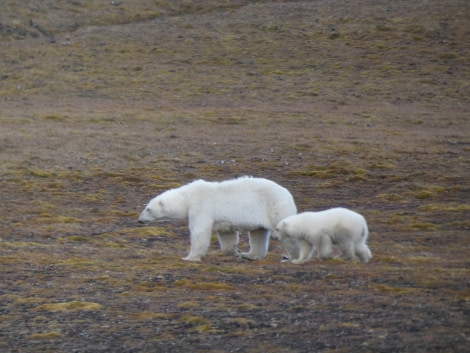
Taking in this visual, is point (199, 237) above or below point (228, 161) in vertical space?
above

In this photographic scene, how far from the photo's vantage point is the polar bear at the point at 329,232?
12.5 metres

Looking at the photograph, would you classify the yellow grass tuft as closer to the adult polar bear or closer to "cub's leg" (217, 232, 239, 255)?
the adult polar bear

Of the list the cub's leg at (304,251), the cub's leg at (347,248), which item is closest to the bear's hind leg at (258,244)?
the cub's leg at (304,251)

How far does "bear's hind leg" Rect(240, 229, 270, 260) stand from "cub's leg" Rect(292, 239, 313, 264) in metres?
0.83

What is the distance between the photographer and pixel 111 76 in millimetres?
42938

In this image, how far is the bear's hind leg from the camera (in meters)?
13.8

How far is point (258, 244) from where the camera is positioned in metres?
13.8

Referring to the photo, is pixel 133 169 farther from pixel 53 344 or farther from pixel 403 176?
pixel 53 344

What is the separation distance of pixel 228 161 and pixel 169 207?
12355mm

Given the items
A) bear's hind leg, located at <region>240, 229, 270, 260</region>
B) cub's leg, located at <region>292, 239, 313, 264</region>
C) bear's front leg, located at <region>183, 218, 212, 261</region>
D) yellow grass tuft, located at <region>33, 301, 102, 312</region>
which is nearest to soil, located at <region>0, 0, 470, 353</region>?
yellow grass tuft, located at <region>33, 301, 102, 312</region>

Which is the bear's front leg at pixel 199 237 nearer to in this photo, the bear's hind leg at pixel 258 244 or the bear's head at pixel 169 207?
the bear's head at pixel 169 207

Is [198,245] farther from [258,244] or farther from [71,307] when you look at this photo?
[71,307]

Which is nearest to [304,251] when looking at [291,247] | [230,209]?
[291,247]

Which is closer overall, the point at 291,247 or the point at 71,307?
the point at 71,307
